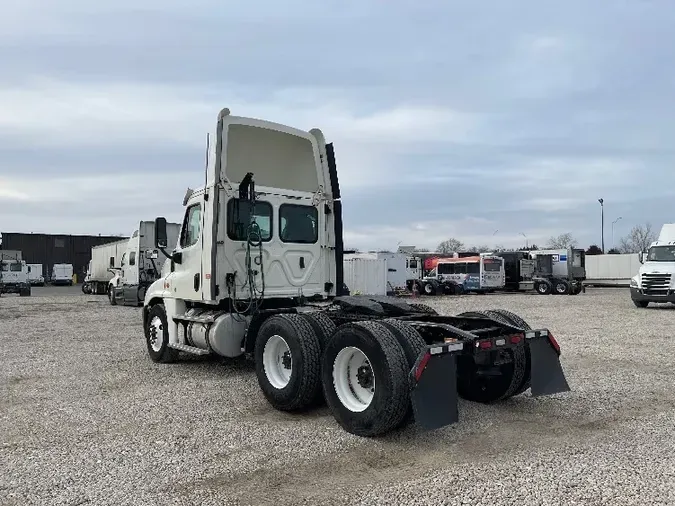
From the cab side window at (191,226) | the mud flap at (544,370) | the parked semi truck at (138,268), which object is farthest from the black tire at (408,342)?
the parked semi truck at (138,268)

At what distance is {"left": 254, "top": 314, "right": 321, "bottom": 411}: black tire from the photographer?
21.2 feet

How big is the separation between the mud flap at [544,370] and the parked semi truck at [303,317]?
1 centimetres

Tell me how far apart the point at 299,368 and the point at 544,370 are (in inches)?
102

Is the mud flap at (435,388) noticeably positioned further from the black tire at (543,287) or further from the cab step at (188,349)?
the black tire at (543,287)

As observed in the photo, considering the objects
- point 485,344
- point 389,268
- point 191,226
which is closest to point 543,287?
point 389,268

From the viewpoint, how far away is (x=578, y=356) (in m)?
10.6

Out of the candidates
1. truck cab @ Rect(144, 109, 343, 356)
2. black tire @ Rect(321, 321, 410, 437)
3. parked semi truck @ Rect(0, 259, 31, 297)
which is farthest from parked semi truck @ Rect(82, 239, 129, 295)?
black tire @ Rect(321, 321, 410, 437)

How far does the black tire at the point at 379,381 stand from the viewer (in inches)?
212

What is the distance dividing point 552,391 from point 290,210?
461 cm

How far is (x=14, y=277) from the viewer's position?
37.1 m

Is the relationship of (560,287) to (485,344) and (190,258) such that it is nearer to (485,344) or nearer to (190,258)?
(190,258)

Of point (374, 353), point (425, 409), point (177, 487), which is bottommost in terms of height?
point (177, 487)

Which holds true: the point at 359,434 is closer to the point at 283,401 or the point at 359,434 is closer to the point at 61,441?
the point at 283,401

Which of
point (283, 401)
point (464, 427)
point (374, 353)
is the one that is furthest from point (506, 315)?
point (283, 401)
